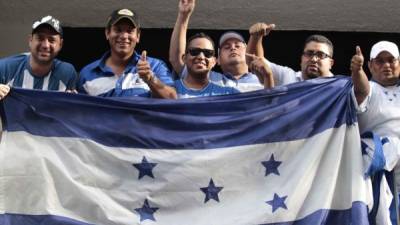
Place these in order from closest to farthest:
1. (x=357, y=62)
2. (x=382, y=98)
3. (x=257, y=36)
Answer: (x=357, y=62) < (x=382, y=98) < (x=257, y=36)

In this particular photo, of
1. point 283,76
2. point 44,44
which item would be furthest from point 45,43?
point 283,76

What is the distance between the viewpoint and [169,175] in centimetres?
484

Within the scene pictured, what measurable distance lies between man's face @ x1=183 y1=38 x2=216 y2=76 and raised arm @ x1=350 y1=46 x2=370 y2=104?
0.95 m

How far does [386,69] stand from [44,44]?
2266 mm

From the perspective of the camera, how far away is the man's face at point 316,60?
17.1 feet

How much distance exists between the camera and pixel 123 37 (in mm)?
5320

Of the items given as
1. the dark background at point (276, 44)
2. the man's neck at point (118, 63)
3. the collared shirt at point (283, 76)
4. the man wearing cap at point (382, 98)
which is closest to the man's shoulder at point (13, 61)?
the man's neck at point (118, 63)

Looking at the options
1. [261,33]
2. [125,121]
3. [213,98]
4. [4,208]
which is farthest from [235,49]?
[4,208]

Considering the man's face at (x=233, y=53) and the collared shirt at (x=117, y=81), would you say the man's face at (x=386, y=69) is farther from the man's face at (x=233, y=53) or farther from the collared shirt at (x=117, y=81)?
the collared shirt at (x=117, y=81)

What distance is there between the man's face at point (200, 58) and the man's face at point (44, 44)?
0.89 metres

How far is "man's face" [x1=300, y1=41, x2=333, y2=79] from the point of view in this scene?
5227 mm

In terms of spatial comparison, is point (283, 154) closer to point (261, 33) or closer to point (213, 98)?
point (213, 98)

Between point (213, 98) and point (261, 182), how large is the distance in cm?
60

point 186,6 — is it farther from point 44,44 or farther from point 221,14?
point 221,14
